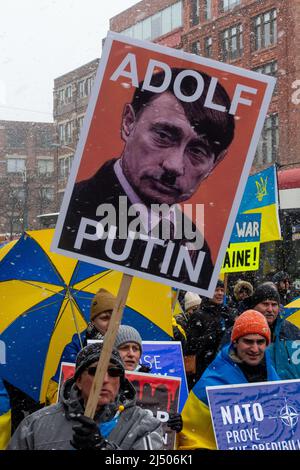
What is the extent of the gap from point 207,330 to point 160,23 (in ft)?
146

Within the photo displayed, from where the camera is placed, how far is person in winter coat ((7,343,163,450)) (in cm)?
283

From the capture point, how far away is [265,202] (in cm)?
1025

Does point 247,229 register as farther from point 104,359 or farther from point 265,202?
point 104,359

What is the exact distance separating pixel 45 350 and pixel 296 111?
3266cm

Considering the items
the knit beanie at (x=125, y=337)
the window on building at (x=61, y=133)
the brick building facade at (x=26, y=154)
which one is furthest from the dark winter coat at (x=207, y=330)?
the window on building at (x=61, y=133)

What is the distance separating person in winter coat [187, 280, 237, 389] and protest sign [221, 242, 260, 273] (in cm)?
168

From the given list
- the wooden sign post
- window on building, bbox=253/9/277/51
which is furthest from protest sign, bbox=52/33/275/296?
window on building, bbox=253/9/277/51

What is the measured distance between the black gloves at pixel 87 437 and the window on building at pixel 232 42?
40.9 m

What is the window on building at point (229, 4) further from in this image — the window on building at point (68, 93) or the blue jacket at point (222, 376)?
the blue jacket at point (222, 376)

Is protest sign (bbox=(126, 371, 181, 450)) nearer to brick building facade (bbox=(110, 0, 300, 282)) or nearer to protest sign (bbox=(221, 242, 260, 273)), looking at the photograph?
protest sign (bbox=(221, 242, 260, 273))

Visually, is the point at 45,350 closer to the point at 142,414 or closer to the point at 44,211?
the point at 142,414

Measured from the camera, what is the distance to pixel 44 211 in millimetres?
58562
